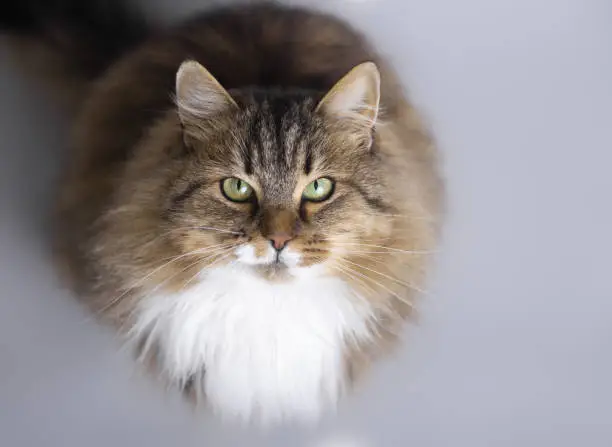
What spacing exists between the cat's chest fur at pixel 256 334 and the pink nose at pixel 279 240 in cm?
6

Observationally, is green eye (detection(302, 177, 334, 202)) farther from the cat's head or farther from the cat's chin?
the cat's chin

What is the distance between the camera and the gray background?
123 cm

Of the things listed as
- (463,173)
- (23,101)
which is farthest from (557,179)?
(23,101)

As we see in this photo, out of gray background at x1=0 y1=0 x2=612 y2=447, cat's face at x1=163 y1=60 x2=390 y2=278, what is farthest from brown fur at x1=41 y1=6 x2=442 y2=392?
gray background at x1=0 y1=0 x2=612 y2=447

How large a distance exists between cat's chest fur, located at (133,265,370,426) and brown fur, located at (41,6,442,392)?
4cm

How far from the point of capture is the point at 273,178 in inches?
35.7

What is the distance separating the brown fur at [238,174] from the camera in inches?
36.0

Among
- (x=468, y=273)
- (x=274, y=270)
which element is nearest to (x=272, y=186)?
(x=274, y=270)

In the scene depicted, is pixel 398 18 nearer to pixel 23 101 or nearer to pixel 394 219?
pixel 394 219

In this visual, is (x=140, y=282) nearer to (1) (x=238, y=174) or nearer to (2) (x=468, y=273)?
(1) (x=238, y=174)

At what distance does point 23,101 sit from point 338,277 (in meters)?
0.80

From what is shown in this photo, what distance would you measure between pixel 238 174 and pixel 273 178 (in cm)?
5

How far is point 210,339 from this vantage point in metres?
1.02

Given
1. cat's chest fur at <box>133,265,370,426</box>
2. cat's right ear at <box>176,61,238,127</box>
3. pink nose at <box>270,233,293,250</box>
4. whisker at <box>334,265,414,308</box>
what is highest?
cat's right ear at <box>176,61,238,127</box>
